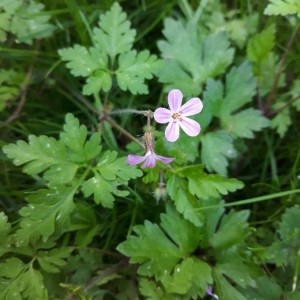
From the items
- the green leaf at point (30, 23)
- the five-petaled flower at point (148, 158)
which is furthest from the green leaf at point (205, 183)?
the green leaf at point (30, 23)

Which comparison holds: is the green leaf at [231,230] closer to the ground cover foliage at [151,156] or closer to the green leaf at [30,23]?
the ground cover foliage at [151,156]

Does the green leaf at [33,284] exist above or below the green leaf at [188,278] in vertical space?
above

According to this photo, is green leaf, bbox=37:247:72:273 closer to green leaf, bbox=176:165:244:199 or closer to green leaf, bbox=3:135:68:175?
green leaf, bbox=3:135:68:175

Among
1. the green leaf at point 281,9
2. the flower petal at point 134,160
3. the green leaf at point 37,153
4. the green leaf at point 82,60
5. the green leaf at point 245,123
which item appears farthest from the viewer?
the green leaf at point 245,123

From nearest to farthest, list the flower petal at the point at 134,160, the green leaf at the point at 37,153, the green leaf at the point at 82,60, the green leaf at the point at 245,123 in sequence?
the flower petal at the point at 134,160 → the green leaf at the point at 37,153 → the green leaf at the point at 82,60 → the green leaf at the point at 245,123

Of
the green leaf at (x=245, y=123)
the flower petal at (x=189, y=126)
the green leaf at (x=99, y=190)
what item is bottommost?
the green leaf at (x=245, y=123)

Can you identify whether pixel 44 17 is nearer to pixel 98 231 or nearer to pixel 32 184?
pixel 32 184

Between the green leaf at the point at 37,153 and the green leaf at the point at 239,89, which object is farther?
the green leaf at the point at 239,89

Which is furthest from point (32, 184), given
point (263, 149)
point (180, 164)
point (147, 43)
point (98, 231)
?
point (263, 149)
